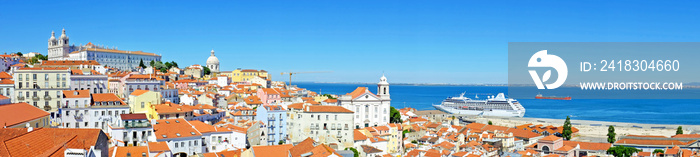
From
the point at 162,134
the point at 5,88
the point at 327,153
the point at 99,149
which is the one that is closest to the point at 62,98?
the point at 5,88

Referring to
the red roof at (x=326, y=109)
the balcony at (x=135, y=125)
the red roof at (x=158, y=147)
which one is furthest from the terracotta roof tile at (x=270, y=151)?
the red roof at (x=326, y=109)

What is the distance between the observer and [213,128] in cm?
2628

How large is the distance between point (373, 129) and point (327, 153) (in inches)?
496

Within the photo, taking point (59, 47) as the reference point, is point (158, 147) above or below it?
below

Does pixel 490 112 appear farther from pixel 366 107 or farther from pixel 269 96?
pixel 366 107

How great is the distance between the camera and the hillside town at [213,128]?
19.5 metres

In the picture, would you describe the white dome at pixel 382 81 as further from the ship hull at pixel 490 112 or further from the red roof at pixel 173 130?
the ship hull at pixel 490 112

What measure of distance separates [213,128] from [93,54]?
50.4 metres

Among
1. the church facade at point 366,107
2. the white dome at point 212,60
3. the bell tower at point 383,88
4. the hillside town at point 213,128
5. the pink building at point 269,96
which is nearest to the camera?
the hillside town at point 213,128

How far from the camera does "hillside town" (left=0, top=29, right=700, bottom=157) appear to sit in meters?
19.5

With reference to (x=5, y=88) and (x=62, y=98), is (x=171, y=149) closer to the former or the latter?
(x=62, y=98)

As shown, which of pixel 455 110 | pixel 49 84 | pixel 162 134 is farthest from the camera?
pixel 455 110

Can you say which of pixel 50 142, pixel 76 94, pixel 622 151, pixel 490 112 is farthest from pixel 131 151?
pixel 490 112

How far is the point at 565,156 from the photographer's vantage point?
36.9 meters
